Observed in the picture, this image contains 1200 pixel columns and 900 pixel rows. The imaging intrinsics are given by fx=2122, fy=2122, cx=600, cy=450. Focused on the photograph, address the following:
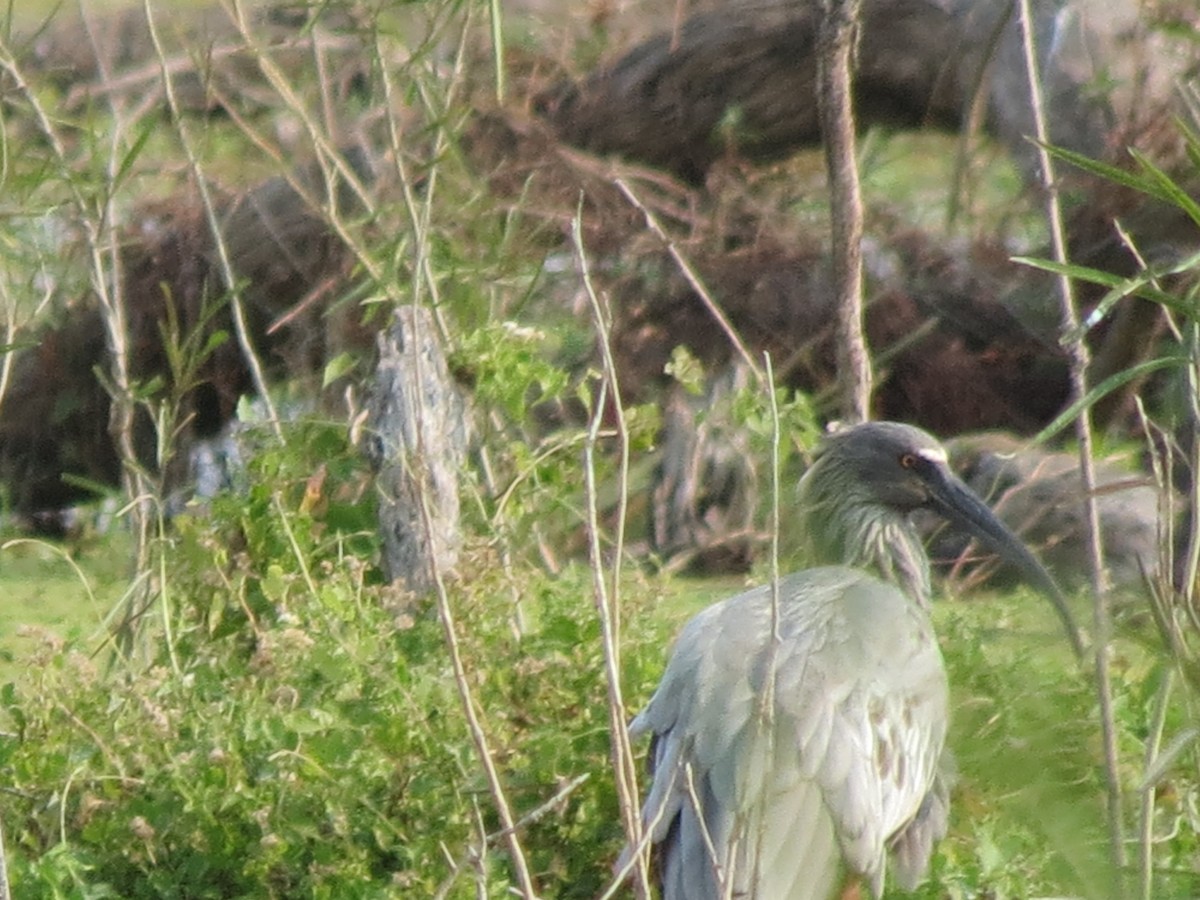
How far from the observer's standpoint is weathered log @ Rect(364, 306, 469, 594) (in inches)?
190

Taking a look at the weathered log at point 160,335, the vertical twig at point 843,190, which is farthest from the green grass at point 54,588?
the vertical twig at point 843,190

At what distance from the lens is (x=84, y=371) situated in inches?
325

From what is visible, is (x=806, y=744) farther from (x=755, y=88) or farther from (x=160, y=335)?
(x=755, y=88)

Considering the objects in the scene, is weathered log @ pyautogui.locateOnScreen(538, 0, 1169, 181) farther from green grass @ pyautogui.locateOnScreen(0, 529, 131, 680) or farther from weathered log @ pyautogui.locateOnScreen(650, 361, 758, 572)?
green grass @ pyautogui.locateOnScreen(0, 529, 131, 680)

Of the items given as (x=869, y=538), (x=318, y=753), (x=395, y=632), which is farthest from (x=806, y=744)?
(x=869, y=538)

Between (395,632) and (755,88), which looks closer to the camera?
(395,632)

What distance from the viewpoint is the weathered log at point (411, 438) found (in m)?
4.82

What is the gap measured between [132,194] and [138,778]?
16.5ft

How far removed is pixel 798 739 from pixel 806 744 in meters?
0.02

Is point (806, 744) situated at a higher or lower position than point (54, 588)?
higher

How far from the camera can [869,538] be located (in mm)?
5184

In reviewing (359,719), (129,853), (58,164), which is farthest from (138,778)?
(58,164)

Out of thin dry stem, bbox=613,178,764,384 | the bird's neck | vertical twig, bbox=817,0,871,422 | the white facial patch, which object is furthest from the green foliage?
the white facial patch

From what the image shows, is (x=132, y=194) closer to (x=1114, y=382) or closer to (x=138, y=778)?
(x=138, y=778)
